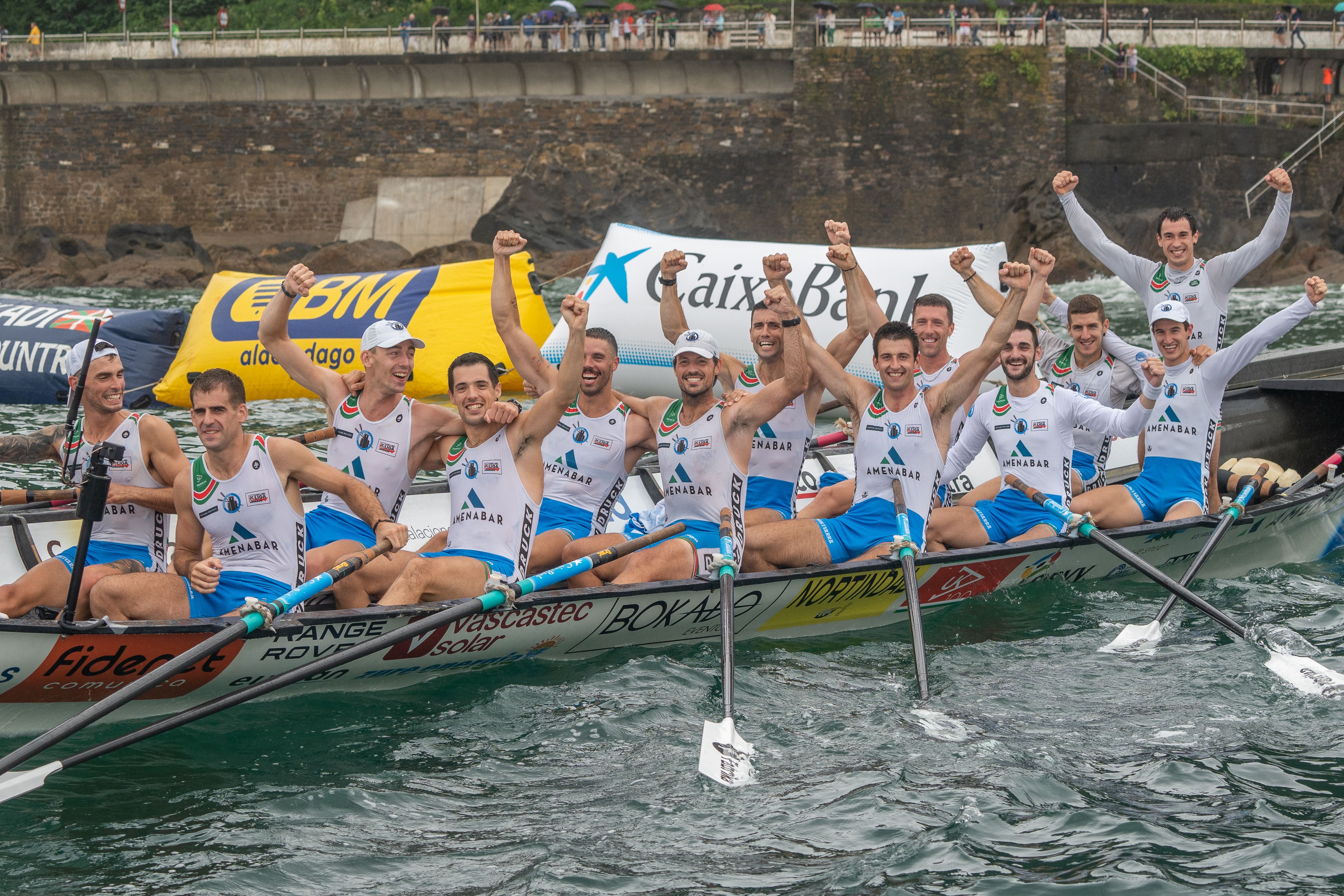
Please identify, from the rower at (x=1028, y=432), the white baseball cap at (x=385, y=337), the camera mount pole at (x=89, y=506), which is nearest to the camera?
the camera mount pole at (x=89, y=506)

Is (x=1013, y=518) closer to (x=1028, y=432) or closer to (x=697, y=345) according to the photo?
(x=1028, y=432)

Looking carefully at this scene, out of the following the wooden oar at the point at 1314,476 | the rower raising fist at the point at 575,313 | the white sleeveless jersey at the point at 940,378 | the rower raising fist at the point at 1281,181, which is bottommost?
the wooden oar at the point at 1314,476

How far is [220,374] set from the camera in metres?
6.08

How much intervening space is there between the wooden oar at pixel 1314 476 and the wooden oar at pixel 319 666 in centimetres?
523

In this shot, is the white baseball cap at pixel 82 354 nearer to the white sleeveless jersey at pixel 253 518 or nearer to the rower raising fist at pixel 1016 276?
the white sleeveless jersey at pixel 253 518

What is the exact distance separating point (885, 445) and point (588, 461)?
5.74ft

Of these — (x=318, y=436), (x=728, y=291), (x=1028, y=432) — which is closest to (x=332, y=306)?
(x=728, y=291)

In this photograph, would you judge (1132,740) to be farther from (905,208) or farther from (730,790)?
(905,208)

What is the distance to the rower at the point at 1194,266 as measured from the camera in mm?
9227

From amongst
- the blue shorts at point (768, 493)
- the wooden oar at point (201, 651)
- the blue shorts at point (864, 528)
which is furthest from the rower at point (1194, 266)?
the wooden oar at point (201, 651)

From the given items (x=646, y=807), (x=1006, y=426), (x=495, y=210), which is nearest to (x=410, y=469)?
(x=646, y=807)

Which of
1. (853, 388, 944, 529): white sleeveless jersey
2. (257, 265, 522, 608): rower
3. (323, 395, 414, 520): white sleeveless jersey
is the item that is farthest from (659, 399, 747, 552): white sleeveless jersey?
(323, 395, 414, 520): white sleeveless jersey

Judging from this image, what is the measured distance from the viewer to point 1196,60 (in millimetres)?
32875

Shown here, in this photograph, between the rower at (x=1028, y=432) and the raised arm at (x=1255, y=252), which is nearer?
the rower at (x=1028, y=432)
